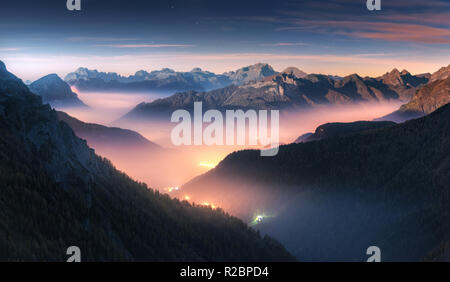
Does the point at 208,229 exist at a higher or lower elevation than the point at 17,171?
lower

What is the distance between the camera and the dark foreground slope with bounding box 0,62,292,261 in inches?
2867

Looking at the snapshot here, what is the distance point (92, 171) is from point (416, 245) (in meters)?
167

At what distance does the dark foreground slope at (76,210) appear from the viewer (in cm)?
7281

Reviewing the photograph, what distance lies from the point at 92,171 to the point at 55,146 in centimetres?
2005

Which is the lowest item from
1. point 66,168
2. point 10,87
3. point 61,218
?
point 61,218

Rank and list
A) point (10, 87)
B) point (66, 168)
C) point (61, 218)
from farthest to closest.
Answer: point (10, 87) → point (66, 168) → point (61, 218)

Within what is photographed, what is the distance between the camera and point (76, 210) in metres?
90.0
